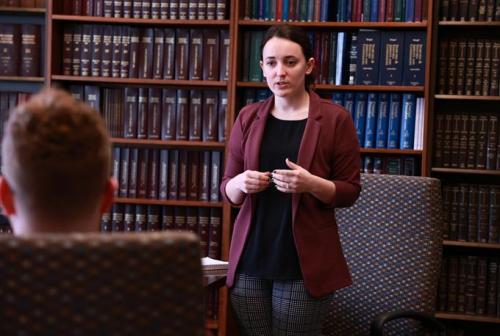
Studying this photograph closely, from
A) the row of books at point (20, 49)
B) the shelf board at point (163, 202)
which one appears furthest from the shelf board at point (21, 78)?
the shelf board at point (163, 202)

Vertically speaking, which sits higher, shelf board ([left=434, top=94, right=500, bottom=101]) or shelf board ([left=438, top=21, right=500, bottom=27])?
shelf board ([left=438, top=21, right=500, bottom=27])

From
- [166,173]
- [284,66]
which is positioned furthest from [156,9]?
[284,66]

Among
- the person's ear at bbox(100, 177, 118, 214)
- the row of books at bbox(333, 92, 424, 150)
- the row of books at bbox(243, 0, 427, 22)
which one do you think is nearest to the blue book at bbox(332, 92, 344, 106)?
the row of books at bbox(333, 92, 424, 150)

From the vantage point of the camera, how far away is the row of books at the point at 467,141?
11.8ft

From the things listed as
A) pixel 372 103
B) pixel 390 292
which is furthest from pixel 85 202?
pixel 372 103

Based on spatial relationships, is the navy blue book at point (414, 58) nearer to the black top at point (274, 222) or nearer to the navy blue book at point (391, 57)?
the navy blue book at point (391, 57)

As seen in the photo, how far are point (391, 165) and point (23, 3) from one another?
1957 mm

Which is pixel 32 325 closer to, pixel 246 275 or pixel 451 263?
pixel 246 275

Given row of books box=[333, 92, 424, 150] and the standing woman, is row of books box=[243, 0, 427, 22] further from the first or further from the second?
the standing woman

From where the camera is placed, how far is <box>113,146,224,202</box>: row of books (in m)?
3.78

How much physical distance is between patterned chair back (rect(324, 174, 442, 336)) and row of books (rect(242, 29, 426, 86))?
4.34 ft

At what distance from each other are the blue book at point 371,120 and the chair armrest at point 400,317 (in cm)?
149

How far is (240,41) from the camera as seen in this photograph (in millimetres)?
3707

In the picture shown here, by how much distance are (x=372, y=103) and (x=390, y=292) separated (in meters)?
1.51
